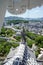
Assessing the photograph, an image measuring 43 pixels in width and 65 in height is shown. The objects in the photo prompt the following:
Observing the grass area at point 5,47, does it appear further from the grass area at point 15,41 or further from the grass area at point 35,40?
the grass area at point 35,40

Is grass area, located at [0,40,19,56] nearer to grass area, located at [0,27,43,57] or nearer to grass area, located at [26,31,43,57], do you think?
grass area, located at [0,27,43,57]

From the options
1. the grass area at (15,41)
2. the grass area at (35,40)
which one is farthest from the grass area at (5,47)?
the grass area at (35,40)

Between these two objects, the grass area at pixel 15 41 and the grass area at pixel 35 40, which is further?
the grass area at pixel 35 40

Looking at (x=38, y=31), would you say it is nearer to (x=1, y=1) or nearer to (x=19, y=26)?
(x=19, y=26)

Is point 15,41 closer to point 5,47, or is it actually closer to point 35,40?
point 5,47

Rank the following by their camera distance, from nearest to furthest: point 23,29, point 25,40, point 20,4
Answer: point 20,4, point 25,40, point 23,29

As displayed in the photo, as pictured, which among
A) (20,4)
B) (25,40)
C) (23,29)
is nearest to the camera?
(20,4)

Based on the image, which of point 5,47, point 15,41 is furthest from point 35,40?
point 5,47

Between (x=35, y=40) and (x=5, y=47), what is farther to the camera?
(x=35, y=40)

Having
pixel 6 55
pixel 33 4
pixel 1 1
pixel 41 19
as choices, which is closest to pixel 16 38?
pixel 6 55

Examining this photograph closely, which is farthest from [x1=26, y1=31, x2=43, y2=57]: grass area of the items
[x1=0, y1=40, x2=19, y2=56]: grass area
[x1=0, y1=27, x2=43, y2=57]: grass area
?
[x1=0, y1=40, x2=19, y2=56]: grass area

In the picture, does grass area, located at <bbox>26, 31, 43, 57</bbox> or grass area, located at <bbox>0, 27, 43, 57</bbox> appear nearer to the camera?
grass area, located at <bbox>0, 27, 43, 57</bbox>
